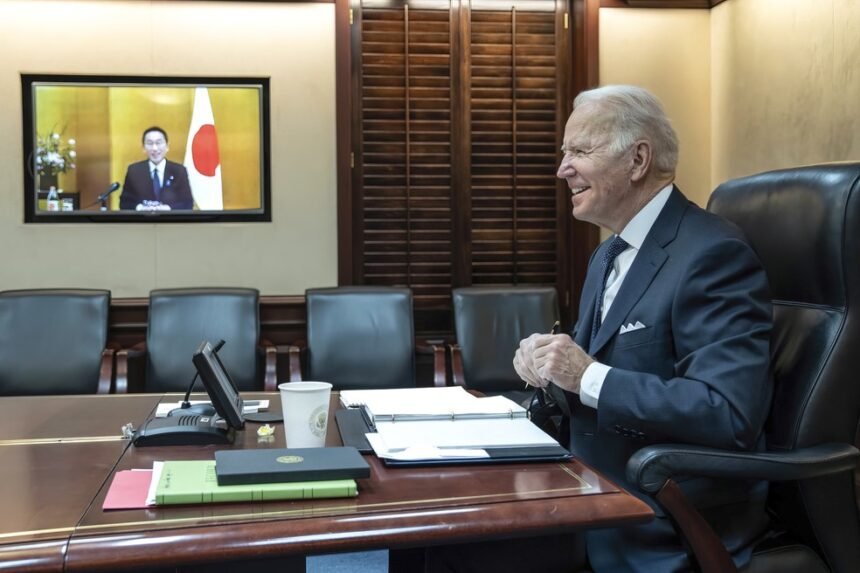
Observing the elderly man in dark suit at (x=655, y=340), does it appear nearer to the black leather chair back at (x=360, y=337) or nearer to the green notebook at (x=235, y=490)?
the green notebook at (x=235, y=490)

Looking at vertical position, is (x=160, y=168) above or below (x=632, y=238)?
above

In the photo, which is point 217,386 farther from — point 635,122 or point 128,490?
point 635,122

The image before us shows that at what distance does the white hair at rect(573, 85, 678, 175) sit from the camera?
1.65 m

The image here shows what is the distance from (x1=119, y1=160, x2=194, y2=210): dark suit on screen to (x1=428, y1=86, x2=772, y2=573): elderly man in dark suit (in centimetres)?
254

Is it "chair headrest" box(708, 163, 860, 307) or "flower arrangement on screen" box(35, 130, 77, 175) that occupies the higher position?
"flower arrangement on screen" box(35, 130, 77, 175)

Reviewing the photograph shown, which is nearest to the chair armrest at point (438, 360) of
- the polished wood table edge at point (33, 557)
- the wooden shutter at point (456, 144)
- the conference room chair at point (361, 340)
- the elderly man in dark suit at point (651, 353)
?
the conference room chair at point (361, 340)

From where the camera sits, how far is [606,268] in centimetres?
179

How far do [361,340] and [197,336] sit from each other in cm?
70

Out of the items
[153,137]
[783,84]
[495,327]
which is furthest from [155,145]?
[783,84]

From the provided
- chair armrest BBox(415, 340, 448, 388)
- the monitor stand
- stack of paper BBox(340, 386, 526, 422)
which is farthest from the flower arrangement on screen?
the monitor stand

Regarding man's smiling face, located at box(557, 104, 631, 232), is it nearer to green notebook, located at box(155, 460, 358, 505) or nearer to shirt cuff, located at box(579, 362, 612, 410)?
shirt cuff, located at box(579, 362, 612, 410)

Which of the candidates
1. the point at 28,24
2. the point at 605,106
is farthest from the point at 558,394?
the point at 28,24

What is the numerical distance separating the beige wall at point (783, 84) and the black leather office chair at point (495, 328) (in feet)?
4.08

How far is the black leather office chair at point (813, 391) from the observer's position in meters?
1.39
